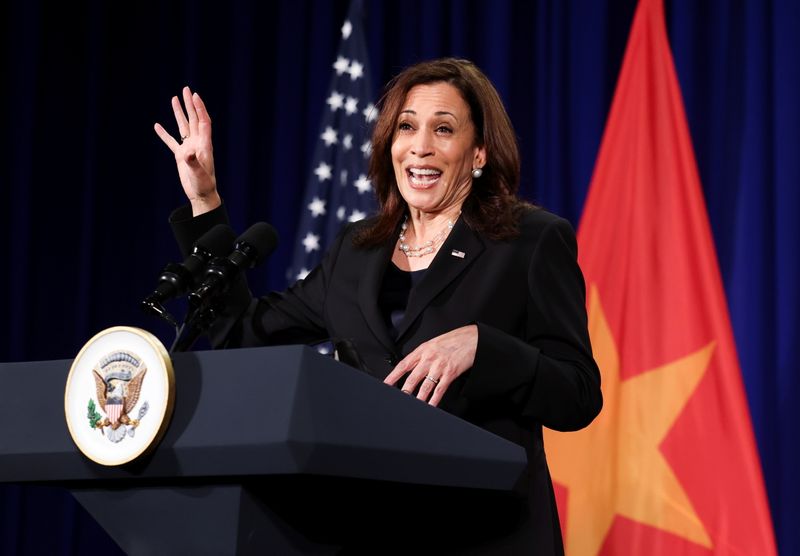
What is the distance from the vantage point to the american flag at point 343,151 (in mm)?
3732

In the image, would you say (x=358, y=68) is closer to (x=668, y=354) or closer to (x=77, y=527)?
(x=668, y=354)

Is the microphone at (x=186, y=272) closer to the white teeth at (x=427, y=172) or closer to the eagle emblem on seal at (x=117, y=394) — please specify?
the eagle emblem on seal at (x=117, y=394)

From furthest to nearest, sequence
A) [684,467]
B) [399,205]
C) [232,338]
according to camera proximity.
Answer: [684,467]
[399,205]
[232,338]

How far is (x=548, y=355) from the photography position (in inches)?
55.5

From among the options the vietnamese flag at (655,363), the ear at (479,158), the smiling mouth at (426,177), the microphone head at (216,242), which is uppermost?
the ear at (479,158)

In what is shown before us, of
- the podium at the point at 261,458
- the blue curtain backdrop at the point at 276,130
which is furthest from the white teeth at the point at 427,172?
the blue curtain backdrop at the point at 276,130

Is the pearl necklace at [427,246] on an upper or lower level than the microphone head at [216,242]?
lower

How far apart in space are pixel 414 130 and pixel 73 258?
2531 millimetres

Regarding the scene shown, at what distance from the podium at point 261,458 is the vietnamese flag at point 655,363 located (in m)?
1.86

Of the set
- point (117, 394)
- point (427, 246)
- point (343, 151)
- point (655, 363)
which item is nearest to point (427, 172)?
point (427, 246)

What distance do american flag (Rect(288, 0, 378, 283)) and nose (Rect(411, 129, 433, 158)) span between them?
2.07m

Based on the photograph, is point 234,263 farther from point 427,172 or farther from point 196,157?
point 427,172

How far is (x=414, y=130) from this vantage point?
167 centimetres

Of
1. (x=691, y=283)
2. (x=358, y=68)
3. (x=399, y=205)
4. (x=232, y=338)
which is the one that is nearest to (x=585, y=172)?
(x=691, y=283)
